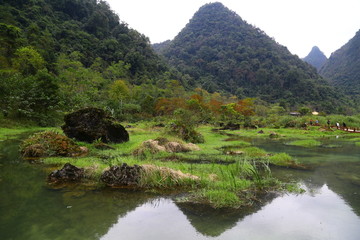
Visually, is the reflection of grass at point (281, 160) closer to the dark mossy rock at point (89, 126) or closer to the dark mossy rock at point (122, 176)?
the dark mossy rock at point (122, 176)

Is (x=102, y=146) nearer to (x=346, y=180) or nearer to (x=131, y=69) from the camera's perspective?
(x=346, y=180)

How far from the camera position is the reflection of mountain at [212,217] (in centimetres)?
507

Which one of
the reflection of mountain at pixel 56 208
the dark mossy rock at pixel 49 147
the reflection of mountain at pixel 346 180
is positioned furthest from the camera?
the dark mossy rock at pixel 49 147

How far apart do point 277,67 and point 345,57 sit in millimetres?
65249

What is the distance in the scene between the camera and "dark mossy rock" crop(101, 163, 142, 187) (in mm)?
7688

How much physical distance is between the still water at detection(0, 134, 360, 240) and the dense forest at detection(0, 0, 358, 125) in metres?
19.6

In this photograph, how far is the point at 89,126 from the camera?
15.3 m

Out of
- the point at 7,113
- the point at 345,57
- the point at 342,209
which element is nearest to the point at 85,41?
the point at 7,113

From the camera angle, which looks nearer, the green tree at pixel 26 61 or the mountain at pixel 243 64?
the green tree at pixel 26 61

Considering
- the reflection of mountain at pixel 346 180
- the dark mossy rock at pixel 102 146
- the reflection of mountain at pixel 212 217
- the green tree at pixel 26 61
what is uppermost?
the green tree at pixel 26 61

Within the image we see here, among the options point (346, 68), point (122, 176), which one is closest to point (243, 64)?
point (346, 68)

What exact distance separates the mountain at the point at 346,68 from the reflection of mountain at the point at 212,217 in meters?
134

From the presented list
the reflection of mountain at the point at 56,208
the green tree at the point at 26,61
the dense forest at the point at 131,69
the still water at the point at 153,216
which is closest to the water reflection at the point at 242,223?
the still water at the point at 153,216

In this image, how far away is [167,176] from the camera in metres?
7.91
